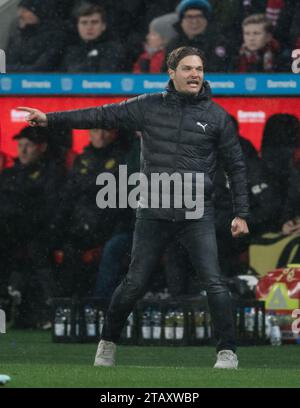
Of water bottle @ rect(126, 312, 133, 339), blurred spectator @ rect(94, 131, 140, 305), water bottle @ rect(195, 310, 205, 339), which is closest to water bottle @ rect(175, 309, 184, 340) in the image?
water bottle @ rect(195, 310, 205, 339)

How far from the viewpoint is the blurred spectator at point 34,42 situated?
15180 millimetres

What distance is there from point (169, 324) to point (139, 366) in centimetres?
264

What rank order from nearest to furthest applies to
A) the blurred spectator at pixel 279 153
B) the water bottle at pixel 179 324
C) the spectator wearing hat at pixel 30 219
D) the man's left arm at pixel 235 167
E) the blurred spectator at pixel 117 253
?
the man's left arm at pixel 235 167 < the water bottle at pixel 179 324 < the blurred spectator at pixel 117 253 < the blurred spectator at pixel 279 153 < the spectator wearing hat at pixel 30 219

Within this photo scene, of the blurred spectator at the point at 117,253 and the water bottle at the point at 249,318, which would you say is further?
the blurred spectator at the point at 117,253

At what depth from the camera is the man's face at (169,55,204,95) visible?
956 cm

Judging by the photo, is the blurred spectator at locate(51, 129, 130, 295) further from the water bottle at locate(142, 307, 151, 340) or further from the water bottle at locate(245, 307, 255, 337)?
the water bottle at locate(245, 307, 255, 337)

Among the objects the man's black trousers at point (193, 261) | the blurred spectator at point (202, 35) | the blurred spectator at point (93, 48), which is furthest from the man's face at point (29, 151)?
the man's black trousers at point (193, 261)

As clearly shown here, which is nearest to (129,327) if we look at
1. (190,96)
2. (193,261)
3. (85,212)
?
(85,212)

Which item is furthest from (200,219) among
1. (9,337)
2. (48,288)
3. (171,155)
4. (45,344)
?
(48,288)

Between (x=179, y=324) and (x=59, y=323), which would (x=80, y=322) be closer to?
(x=59, y=323)

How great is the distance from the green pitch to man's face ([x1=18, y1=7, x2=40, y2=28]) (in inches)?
143

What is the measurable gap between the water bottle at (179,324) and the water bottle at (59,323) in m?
1.02

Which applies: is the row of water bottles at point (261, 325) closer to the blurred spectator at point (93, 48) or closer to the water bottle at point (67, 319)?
the water bottle at point (67, 319)

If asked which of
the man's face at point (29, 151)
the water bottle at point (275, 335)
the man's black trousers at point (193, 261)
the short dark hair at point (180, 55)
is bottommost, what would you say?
the water bottle at point (275, 335)
